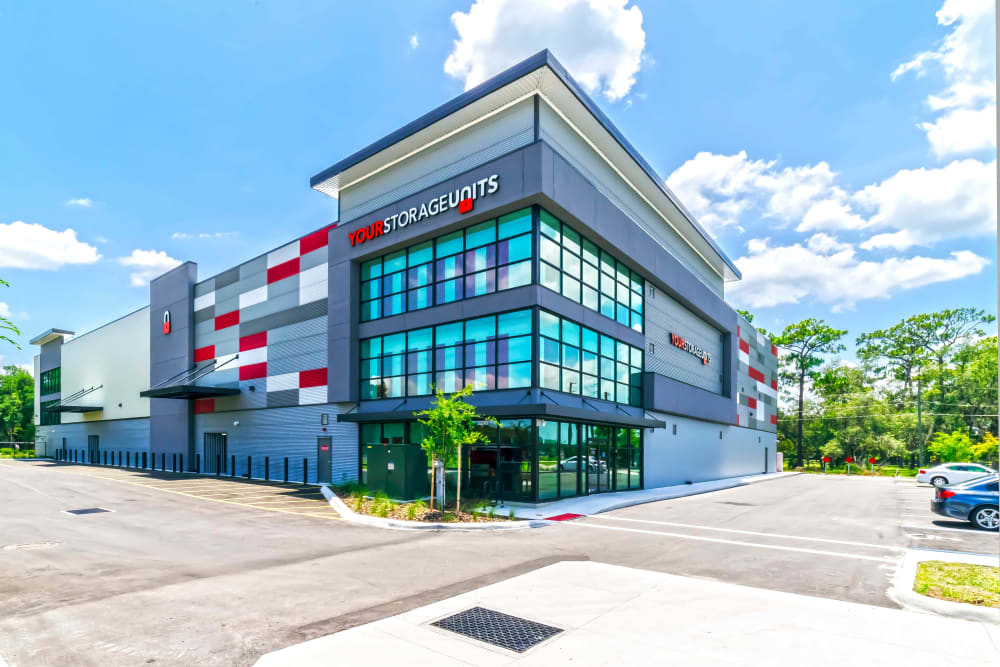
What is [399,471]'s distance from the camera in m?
19.5

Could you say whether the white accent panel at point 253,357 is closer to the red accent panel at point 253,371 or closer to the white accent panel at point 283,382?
the red accent panel at point 253,371

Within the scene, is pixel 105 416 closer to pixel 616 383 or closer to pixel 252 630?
pixel 616 383

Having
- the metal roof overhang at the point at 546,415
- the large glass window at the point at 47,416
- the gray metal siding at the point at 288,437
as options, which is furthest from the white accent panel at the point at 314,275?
the large glass window at the point at 47,416

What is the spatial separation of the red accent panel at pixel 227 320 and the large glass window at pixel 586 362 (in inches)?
807

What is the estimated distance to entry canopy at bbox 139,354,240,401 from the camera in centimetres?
3167

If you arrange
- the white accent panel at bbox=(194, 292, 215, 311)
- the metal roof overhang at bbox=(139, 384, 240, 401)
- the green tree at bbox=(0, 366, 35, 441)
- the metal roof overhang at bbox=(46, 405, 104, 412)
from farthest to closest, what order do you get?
the green tree at bbox=(0, 366, 35, 441) → the metal roof overhang at bbox=(46, 405, 104, 412) → the white accent panel at bbox=(194, 292, 215, 311) → the metal roof overhang at bbox=(139, 384, 240, 401)

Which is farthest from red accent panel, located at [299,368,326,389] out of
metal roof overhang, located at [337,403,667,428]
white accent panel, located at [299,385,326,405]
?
metal roof overhang, located at [337,403,667,428]

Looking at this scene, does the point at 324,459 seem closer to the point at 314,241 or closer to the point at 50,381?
the point at 314,241

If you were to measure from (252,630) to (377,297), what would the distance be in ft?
66.5

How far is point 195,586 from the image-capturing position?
8773 mm

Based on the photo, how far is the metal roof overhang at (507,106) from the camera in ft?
66.7

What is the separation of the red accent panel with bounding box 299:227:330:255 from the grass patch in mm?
25412

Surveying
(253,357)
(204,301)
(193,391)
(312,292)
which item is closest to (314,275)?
(312,292)

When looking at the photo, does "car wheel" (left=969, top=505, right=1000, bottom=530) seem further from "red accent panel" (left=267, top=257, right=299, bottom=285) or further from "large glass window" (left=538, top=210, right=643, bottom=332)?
"red accent panel" (left=267, top=257, right=299, bottom=285)
